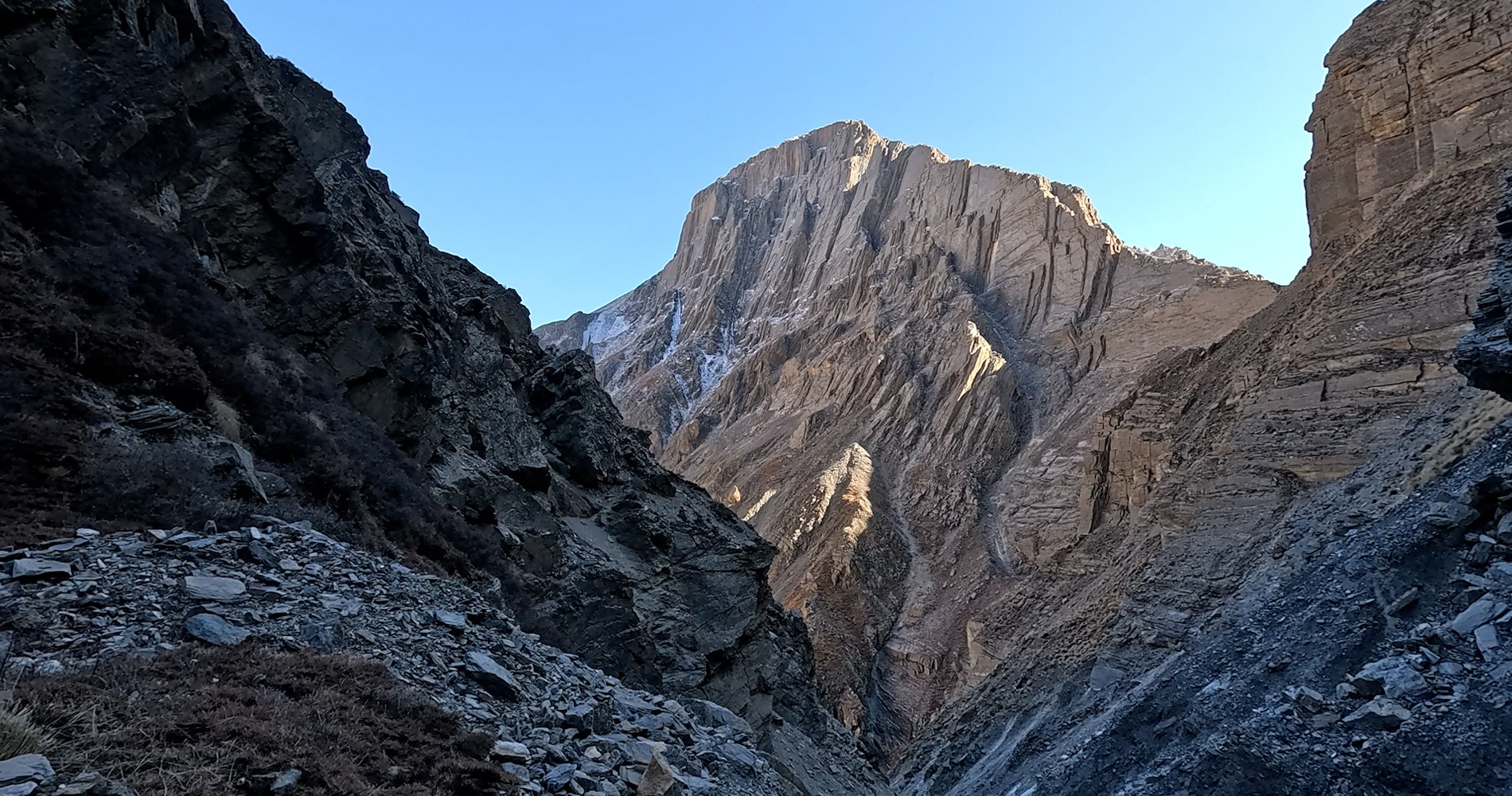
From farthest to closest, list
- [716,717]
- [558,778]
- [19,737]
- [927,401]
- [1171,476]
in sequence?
[927,401] < [1171,476] < [716,717] < [558,778] < [19,737]

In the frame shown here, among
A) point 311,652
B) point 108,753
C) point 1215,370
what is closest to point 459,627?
point 311,652

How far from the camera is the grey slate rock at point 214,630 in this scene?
515 cm

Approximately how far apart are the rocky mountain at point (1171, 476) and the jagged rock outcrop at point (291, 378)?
8.35m

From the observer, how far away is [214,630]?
17.2 ft

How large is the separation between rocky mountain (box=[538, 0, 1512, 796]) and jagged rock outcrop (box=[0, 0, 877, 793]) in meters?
8.35

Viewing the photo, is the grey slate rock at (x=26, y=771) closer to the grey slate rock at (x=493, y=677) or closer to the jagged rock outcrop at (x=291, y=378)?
the grey slate rock at (x=493, y=677)

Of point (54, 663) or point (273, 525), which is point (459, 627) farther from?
point (54, 663)

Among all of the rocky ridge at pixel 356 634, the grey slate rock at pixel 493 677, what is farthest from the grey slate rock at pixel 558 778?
the grey slate rock at pixel 493 677

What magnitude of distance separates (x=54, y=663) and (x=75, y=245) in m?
8.29

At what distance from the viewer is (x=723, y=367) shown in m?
96.4

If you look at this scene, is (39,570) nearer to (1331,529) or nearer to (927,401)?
(1331,529)

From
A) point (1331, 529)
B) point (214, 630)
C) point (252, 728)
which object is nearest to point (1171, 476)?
point (1331, 529)

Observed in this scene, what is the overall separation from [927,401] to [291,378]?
5019cm

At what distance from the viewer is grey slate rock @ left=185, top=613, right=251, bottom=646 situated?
515 centimetres
